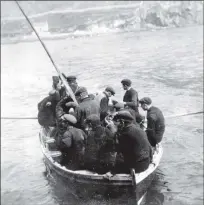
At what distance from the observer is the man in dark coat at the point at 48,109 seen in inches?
410

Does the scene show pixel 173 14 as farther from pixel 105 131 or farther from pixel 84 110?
pixel 105 131

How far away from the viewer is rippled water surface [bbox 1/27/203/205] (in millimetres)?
10328

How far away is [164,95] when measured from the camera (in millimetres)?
23016

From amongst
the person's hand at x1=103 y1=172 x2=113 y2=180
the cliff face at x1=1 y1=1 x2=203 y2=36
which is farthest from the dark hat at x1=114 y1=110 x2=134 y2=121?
the cliff face at x1=1 y1=1 x2=203 y2=36

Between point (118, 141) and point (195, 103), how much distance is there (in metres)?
14.2

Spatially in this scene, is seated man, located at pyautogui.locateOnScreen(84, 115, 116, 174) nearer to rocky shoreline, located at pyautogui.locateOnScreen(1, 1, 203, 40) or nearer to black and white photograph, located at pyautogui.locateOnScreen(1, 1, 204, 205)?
black and white photograph, located at pyautogui.locateOnScreen(1, 1, 204, 205)

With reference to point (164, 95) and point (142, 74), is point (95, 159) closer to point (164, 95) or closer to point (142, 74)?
point (164, 95)

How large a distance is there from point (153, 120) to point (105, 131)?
1.83 m

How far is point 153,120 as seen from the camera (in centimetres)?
826

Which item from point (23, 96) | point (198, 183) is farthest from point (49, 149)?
point (23, 96)

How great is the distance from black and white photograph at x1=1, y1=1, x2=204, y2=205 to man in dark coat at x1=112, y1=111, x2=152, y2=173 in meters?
0.02

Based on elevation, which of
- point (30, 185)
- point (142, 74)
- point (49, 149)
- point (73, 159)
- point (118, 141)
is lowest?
point (142, 74)

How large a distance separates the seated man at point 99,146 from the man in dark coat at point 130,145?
0.19 meters

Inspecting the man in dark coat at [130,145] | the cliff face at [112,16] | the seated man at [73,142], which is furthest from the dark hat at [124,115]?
the cliff face at [112,16]
